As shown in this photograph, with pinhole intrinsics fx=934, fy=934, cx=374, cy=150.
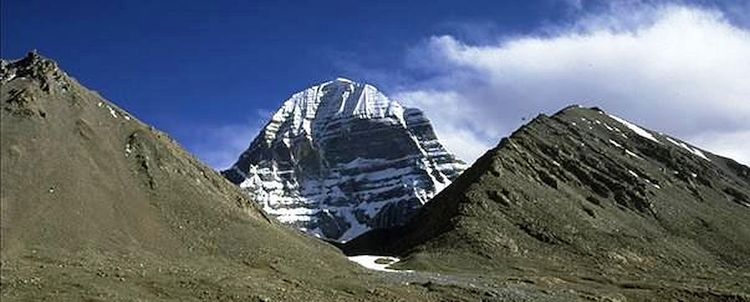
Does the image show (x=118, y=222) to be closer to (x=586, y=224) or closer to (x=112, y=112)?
(x=112, y=112)

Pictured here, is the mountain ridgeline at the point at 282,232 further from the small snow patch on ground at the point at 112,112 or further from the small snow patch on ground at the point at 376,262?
the small snow patch on ground at the point at 376,262

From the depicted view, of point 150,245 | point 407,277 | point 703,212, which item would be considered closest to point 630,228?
point 703,212

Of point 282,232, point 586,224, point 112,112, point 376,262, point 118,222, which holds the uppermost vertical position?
point 586,224

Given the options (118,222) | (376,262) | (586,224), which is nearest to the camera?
(118,222)

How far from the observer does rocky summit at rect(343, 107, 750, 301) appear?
107 m

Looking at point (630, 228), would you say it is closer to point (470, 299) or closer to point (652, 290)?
point (652, 290)

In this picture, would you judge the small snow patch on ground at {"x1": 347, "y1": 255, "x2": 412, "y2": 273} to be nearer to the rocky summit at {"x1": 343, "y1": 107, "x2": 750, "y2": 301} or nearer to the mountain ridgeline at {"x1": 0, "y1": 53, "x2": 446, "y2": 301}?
the rocky summit at {"x1": 343, "y1": 107, "x2": 750, "y2": 301}

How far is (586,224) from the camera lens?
432ft

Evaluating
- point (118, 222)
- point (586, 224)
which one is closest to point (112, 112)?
point (118, 222)

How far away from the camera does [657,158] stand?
184125 millimetres

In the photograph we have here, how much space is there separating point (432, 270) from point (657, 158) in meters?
96.9

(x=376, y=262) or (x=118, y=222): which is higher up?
(x=376, y=262)

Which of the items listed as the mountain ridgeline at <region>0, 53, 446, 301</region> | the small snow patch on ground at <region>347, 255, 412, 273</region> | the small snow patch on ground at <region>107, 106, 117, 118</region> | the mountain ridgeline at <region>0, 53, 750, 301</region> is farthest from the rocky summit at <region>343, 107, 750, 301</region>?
the small snow patch on ground at <region>107, 106, 117, 118</region>

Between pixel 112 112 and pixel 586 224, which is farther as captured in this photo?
pixel 586 224
